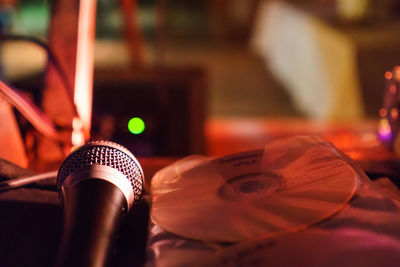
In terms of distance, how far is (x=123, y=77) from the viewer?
220cm

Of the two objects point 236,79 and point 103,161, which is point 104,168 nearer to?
point 103,161

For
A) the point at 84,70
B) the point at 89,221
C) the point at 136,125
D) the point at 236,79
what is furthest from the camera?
the point at 236,79

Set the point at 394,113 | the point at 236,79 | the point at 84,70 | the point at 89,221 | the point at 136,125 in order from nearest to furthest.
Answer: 1. the point at 89,221
2. the point at 394,113
3. the point at 84,70
4. the point at 136,125
5. the point at 236,79

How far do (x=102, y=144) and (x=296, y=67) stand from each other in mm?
2985

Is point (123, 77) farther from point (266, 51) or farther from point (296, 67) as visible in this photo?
point (266, 51)

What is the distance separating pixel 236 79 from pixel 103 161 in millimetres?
3574

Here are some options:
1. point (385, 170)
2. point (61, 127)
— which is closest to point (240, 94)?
point (61, 127)

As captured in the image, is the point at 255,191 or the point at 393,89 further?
the point at 393,89

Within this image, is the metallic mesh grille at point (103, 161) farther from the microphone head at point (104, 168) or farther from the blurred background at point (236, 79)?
the blurred background at point (236, 79)

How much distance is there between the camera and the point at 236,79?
395 centimetres

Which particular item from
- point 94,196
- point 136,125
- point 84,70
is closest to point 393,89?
point 94,196

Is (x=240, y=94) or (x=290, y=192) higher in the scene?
(x=290, y=192)

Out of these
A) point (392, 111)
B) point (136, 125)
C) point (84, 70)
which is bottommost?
point (136, 125)

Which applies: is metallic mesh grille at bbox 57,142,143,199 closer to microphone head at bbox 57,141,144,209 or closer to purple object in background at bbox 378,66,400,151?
microphone head at bbox 57,141,144,209
